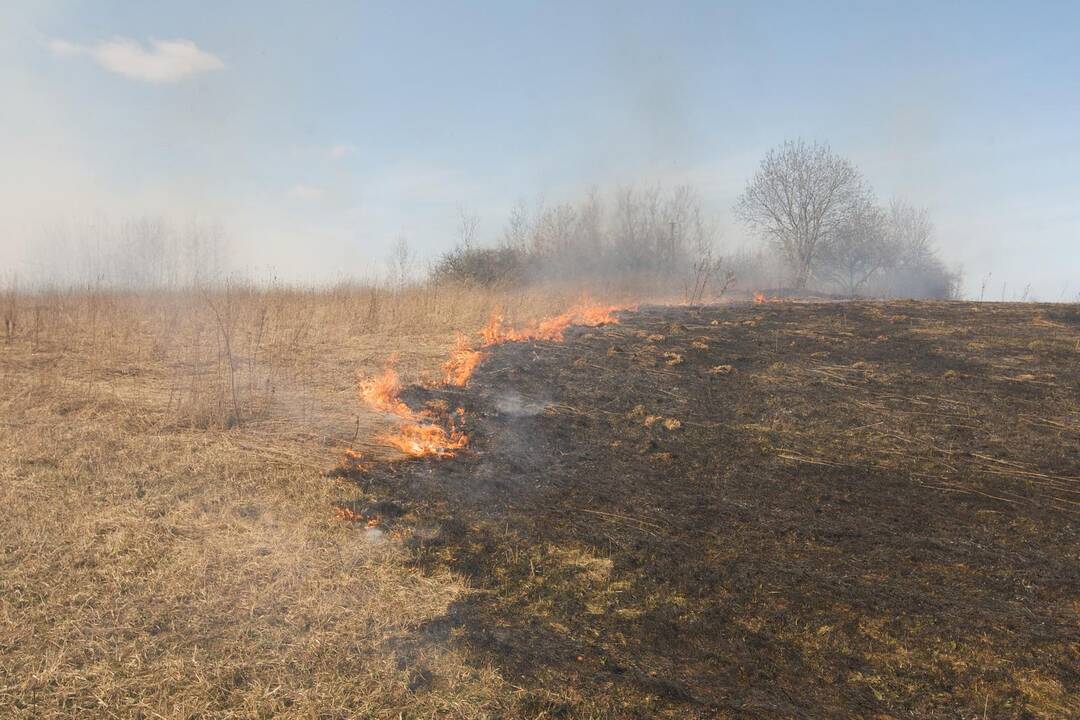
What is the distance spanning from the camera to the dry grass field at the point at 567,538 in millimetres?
3092

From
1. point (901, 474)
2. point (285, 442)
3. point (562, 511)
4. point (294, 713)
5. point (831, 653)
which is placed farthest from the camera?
point (285, 442)

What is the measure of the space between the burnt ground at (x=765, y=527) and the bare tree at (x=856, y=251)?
2246 cm

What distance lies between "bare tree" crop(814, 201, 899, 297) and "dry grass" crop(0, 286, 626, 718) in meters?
26.2

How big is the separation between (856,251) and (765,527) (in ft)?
99.4

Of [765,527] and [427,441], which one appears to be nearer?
[765,527]

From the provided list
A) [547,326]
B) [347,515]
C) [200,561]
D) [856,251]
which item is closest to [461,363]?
[547,326]

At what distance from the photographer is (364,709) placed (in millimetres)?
2908

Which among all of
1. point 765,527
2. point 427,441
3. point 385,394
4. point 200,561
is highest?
point 385,394

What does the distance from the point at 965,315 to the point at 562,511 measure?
897 centimetres

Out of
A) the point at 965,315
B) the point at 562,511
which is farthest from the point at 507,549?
the point at 965,315

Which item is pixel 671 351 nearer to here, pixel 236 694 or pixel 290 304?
pixel 236 694

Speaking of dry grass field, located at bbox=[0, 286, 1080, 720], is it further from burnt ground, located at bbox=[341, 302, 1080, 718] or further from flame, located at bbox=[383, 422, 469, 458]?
flame, located at bbox=[383, 422, 469, 458]

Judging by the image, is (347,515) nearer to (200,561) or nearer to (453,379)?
(200,561)

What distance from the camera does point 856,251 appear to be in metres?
31.2
